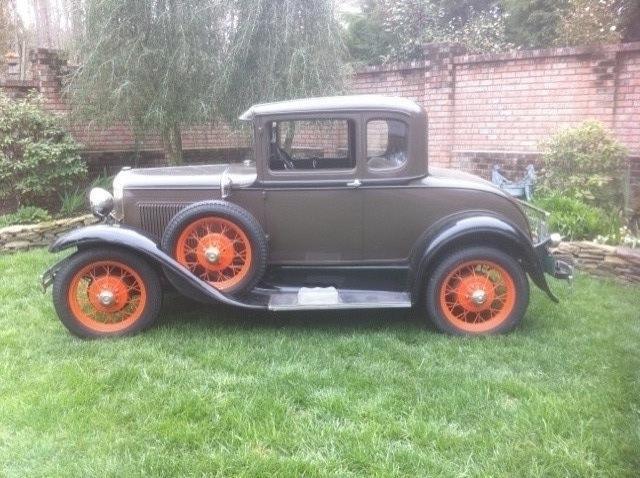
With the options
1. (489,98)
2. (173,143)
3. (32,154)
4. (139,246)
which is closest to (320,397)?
(139,246)

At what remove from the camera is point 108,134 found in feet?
28.5

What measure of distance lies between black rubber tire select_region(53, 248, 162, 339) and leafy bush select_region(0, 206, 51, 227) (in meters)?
3.30

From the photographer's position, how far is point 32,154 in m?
7.14

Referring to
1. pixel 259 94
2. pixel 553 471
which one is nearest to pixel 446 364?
pixel 553 471

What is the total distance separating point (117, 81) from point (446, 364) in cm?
519

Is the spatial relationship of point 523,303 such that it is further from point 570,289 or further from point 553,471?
point 553,471

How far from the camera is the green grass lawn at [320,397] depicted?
272 centimetres

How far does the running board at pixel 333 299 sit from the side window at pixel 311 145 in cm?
90

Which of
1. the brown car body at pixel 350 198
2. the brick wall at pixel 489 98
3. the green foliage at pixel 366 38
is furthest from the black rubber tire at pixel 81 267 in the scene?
the green foliage at pixel 366 38

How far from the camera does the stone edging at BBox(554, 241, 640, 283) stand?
5352 mm

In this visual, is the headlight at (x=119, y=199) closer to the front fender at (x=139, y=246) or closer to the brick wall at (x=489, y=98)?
the front fender at (x=139, y=246)

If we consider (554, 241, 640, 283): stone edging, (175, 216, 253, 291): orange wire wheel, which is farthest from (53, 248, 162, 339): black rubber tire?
(554, 241, 640, 283): stone edging

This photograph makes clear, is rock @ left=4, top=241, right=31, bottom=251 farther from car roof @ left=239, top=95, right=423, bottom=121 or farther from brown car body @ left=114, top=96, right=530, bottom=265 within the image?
car roof @ left=239, top=95, right=423, bottom=121

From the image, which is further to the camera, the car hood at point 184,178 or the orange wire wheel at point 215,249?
the car hood at point 184,178
